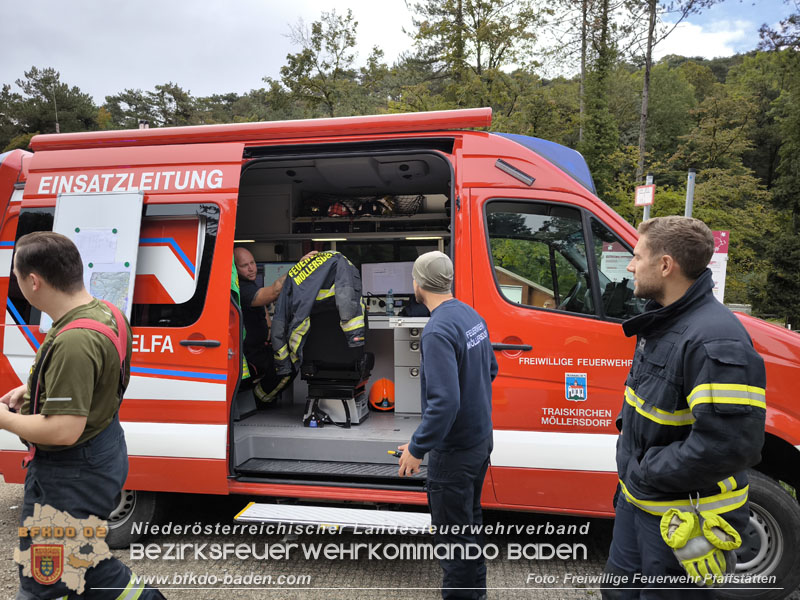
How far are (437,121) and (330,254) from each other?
1418mm

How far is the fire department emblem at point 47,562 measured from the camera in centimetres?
205

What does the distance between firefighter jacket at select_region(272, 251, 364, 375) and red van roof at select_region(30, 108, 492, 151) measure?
1069mm

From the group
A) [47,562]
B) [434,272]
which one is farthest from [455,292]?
[47,562]

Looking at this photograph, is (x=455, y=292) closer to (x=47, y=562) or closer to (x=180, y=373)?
(x=180, y=373)

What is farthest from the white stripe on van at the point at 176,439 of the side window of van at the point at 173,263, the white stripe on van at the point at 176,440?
the side window of van at the point at 173,263

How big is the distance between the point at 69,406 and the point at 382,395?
3.23m

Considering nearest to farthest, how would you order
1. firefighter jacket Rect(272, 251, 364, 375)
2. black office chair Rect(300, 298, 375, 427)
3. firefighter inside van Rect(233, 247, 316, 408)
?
firefighter jacket Rect(272, 251, 364, 375)
black office chair Rect(300, 298, 375, 427)
firefighter inside van Rect(233, 247, 316, 408)

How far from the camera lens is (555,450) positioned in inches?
123

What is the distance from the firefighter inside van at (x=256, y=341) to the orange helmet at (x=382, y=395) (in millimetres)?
785

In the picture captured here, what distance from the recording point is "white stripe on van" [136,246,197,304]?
11.4ft

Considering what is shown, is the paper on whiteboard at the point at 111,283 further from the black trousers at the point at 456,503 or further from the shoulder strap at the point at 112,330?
the black trousers at the point at 456,503

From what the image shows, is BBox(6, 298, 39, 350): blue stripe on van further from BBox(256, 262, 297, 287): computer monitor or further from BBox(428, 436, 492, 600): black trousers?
BBox(428, 436, 492, 600): black trousers

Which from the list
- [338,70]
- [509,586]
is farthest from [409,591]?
[338,70]

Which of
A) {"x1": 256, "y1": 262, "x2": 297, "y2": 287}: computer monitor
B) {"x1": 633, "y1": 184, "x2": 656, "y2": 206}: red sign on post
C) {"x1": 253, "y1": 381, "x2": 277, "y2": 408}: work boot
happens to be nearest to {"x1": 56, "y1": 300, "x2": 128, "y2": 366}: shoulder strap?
{"x1": 253, "y1": 381, "x2": 277, "y2": 408}: work boot
